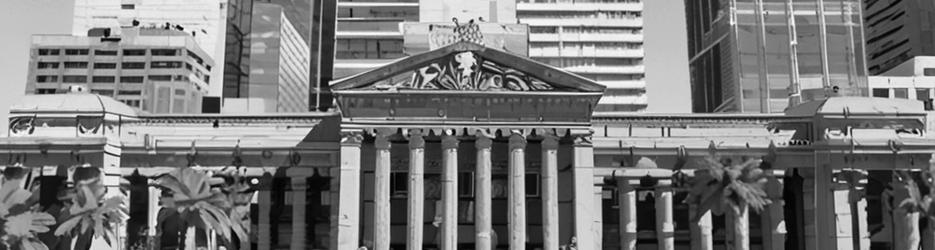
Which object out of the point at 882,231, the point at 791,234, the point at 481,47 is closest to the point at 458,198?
the point at 481,47

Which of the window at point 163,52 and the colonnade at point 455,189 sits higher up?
the window at point 163,52

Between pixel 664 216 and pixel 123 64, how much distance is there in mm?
113358

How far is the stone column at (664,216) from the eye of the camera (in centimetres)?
6050

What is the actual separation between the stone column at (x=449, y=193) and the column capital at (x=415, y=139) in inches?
53.6

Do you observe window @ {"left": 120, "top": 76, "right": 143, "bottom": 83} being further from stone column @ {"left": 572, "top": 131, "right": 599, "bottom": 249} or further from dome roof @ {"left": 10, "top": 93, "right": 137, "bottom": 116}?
A: stone column @ {"left": 572, "top": 131, "right": 599, "bottom": 249}

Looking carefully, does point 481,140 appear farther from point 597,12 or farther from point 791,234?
point 597,12

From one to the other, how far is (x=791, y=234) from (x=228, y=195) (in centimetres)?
3545

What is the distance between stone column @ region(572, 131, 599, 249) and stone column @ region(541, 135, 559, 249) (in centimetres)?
116

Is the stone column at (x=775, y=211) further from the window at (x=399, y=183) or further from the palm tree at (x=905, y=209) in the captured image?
the window at (x=399, y=183)

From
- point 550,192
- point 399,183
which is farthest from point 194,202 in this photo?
point 550,192

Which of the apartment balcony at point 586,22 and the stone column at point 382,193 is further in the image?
the apartment balcony at point 586,22

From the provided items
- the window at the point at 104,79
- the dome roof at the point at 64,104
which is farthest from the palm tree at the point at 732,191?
the window at the point at 104,79

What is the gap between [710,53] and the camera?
148625 mm

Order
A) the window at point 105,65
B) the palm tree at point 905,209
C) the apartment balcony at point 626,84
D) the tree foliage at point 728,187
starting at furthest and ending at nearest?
1. the window at point 105,65
2. the apartment balcony at point 626,84
3. the palm tree at point 905,209
4. the tree foliage at point 728,187
